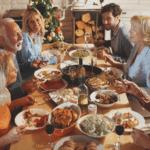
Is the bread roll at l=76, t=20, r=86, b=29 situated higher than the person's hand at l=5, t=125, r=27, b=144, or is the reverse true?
the bread roll at l=76, t=20, r=86, b=29

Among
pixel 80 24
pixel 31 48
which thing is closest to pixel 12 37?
pixel 31 48

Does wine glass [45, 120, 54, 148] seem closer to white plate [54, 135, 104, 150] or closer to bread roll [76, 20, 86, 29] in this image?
white plate [54, 135, 104, 150]

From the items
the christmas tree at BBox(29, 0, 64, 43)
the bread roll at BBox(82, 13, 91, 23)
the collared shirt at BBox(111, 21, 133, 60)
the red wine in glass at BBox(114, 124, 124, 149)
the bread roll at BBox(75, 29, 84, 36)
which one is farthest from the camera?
the bread roll at BBox(75, 29, 84, 36)

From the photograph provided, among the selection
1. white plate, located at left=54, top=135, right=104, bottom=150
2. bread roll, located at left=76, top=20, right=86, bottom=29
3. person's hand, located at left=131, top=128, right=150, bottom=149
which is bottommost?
white plate, located at left=54, top=135, right=104, bottom=150

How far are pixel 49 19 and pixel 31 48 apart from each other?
1227 millimetres

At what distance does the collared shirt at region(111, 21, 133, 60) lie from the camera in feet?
8.75

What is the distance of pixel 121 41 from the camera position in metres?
2.73

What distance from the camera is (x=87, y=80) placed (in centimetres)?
182

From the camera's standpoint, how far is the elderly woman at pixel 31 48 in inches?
96.8

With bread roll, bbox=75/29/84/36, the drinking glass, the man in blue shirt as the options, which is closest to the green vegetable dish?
the drinking glass

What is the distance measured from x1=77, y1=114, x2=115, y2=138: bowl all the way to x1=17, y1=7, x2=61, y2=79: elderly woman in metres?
1.28

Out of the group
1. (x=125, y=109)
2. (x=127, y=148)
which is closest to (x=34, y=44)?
(x=125, y=109)

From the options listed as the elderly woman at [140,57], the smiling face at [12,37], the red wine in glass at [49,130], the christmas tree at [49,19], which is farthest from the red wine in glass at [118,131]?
the christmas tree at [49,19]

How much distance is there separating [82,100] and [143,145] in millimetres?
603
